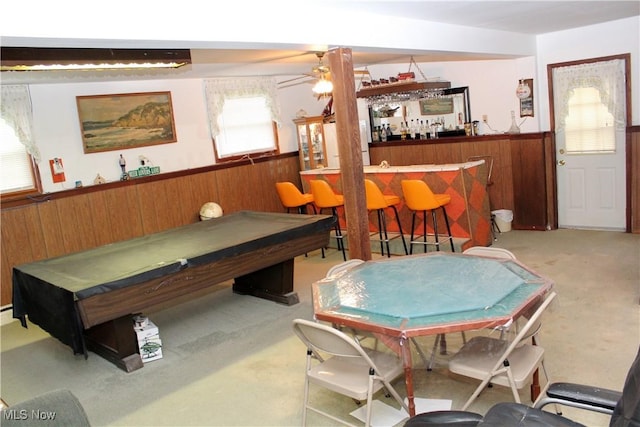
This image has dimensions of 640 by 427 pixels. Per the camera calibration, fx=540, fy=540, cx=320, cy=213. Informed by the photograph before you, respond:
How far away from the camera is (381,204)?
20.6 ft

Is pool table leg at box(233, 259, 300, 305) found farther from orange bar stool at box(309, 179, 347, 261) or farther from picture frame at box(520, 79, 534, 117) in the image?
picture frame at box(520, 79, 534, 117)

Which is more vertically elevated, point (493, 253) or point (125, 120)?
point (125, 120)

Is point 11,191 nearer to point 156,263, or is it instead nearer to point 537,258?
point 156,263

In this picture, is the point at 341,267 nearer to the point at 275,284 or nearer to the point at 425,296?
the point at 425,296

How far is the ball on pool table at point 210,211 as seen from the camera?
297 inches

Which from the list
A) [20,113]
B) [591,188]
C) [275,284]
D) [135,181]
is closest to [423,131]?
[591,188]

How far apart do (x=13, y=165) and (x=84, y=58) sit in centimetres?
289

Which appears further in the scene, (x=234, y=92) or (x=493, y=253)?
(x=234, y=92)

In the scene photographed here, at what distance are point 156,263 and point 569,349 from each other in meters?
3.11

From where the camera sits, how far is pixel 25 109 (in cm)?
618

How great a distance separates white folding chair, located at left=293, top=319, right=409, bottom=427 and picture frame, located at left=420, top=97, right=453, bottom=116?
18.4 ft

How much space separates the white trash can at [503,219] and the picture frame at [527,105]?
4.35ft

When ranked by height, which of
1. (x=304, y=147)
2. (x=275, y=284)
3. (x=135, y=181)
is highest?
(x=304, y=147)

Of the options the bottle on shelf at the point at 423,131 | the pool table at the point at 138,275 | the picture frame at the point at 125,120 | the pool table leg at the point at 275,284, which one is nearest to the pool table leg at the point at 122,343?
the pool table at the point at 138,275
